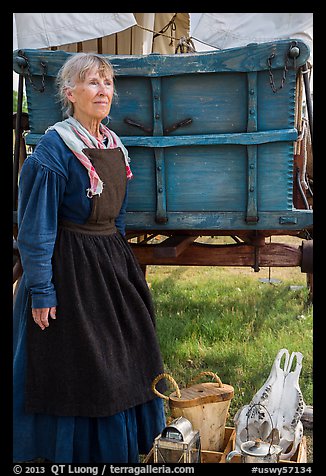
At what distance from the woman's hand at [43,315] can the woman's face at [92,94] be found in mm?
847

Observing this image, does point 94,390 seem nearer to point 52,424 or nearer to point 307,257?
point 52,424

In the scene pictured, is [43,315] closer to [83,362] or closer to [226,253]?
[83,362]

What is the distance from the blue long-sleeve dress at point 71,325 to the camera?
2232mm

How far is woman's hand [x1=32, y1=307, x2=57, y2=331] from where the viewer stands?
7.38 ft

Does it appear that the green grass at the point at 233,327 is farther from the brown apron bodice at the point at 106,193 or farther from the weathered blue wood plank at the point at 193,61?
the weathered blue wood plank at the point at 193,61

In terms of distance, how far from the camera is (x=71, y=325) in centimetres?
230

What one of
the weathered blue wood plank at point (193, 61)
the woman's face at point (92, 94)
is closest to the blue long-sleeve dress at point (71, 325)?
the woman's face at point (92, 94)

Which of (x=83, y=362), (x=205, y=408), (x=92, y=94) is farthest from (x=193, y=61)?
(x=205, y=408)

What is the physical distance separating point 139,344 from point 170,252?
1.88 ft

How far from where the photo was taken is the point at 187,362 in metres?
3.85

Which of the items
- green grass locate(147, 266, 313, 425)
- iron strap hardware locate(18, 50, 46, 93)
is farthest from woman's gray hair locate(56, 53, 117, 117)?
green grass locate(147, 266, 313, 425)

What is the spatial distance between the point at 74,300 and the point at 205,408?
2.38ft

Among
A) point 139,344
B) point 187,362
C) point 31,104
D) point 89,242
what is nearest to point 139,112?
point 31,104

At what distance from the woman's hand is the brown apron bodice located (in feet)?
1.20
